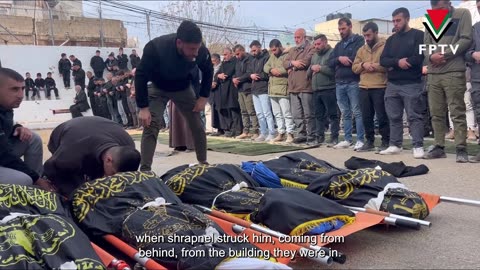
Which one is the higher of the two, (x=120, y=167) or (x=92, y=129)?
(x=92, y=129)

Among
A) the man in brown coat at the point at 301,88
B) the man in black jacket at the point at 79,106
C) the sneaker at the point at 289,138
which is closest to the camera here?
the man in brown coat at the point at 301,88

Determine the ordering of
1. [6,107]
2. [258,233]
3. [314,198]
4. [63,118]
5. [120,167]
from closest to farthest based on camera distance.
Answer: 1. [258,233]
2. [314,198]
3. [120,167]
4. [6,107]
5. [63,118]

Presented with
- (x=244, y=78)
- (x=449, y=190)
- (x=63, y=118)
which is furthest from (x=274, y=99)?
(x=63, y=118)

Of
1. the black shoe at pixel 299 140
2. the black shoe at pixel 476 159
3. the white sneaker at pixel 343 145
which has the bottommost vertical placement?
the black shoe at pixel 299 140

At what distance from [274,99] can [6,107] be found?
5.35 m

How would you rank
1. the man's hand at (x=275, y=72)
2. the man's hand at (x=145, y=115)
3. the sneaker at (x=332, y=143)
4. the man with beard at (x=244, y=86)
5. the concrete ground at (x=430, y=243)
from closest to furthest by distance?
the concrete ground at (x=430, y=243), the man's hand at (x=145, y=115), the sneaker at (x=332, y=143), the man's hand at (x=275, y=72), the man with beard at (x=244, y=86)

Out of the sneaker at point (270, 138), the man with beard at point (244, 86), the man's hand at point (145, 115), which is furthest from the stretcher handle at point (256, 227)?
the man with beard at point (244, 86)

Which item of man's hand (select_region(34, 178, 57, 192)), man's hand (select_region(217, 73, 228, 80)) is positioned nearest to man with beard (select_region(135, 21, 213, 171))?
man's hand (select_region(34, 178, 57, 192))

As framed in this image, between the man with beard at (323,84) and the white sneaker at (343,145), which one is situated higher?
the man with beard at (323,84)

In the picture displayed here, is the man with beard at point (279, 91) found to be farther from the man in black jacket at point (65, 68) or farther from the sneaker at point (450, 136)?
the man in black jacket at point (65, 68)

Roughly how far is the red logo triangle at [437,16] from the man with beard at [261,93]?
3473mm

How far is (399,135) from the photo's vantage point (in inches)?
256

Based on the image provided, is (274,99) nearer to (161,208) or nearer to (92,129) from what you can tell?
(92,129)

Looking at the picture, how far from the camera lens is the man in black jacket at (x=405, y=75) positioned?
610 cm
